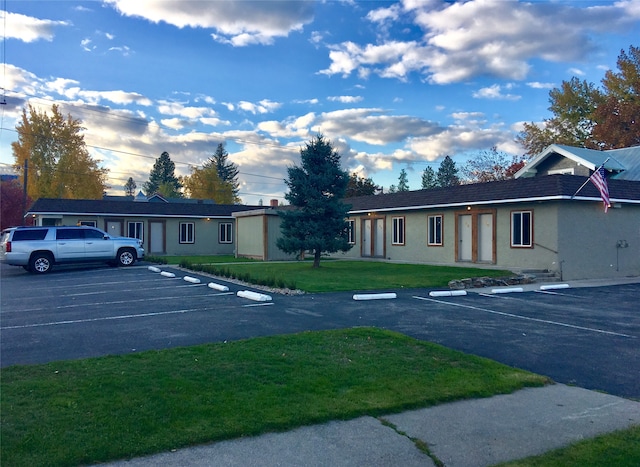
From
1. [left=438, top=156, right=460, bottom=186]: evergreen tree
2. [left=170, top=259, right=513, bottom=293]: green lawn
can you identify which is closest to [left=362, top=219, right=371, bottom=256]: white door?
[left=170, top=259, right=513, bottom=293]: green lawn

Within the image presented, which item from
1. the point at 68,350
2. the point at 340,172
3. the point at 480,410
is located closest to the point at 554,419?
the point at 480,410

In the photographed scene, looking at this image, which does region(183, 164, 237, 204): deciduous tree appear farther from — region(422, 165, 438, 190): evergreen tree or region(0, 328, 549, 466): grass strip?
region(0, 328, 549, 466): grass strip

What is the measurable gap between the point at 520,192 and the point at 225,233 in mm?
21452

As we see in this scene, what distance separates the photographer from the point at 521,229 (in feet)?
69.6

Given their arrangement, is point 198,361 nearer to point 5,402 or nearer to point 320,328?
point 5,402

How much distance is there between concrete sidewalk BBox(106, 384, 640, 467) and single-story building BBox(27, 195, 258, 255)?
2987 centimetres

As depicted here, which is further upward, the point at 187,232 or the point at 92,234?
the point at 187,232

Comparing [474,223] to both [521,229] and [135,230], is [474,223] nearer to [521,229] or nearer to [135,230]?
[521,229]

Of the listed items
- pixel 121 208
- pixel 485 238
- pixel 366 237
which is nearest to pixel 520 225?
pixel 485 238

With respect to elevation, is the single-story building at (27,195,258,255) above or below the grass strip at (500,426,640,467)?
above

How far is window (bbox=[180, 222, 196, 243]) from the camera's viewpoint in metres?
35.0

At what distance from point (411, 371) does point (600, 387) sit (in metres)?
2.23

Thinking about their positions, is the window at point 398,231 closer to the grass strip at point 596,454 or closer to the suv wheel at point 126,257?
the suv wheel at point 126,257

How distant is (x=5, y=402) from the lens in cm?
503
